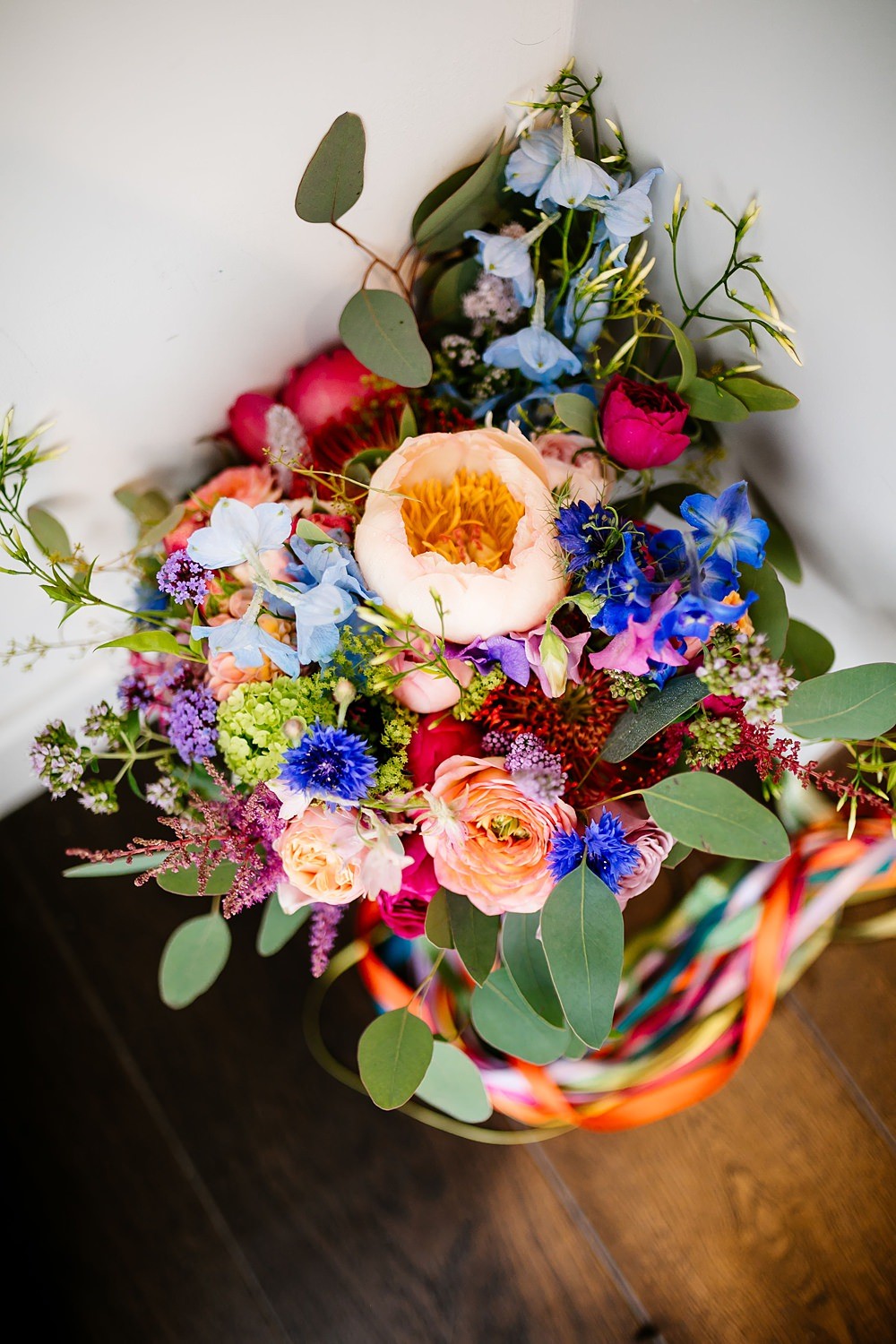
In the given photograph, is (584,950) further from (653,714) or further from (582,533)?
(582,533)

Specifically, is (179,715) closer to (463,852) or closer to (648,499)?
(463,852)

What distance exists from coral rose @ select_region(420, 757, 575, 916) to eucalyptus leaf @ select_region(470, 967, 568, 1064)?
19 cm

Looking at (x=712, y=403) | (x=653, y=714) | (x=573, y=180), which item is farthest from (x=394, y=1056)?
(x=573, y=180)

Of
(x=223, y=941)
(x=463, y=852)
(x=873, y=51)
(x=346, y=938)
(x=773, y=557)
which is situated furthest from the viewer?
(x=346, y=938)

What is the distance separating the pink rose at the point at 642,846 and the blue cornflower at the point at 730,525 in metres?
0.19

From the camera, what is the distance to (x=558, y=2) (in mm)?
619

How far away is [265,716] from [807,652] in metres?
0.46

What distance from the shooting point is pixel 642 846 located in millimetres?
581

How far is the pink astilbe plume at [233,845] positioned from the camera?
0.59 m

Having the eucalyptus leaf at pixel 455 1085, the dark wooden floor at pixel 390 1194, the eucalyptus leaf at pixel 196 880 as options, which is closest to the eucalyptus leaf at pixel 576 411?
the eucalyptus leaf at pixel 196 880

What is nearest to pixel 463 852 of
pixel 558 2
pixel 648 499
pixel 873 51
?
pixel 648 499

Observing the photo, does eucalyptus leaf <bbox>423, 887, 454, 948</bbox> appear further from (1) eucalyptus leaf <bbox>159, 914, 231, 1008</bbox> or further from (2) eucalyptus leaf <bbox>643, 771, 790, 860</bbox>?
(1) eucalyptus leaf <bbox>159, 914, 231, 1008</bbox>

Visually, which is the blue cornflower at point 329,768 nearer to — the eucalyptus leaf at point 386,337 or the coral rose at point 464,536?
the coral rose at point 464,536

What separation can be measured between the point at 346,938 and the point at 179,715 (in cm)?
48
